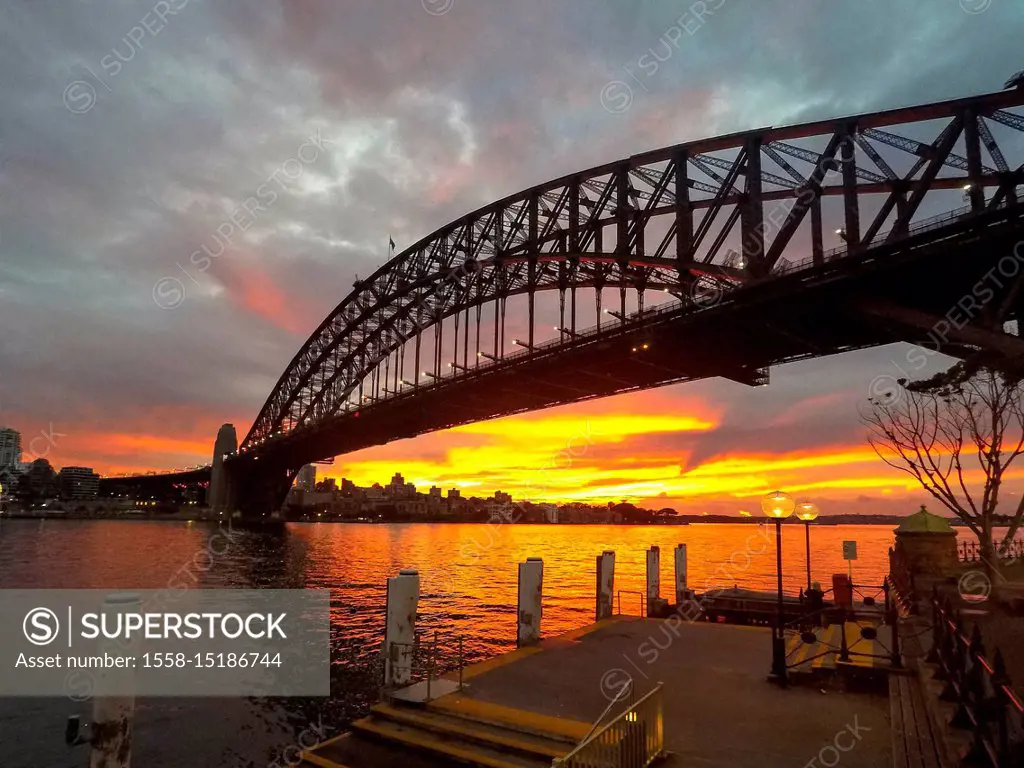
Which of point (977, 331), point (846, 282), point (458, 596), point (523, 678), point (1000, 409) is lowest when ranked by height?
point (458, 596)

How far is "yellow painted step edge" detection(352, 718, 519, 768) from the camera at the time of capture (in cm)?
865

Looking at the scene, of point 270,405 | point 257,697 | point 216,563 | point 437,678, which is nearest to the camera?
point 437,678

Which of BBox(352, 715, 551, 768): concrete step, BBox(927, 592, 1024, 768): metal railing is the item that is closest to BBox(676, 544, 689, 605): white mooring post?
BBox(927, 592, 1024, 768): metal railing

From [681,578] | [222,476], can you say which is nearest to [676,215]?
[681,578]

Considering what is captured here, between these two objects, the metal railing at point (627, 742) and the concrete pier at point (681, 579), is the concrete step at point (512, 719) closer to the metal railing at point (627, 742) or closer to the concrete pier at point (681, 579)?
the metal railing at point (627, 742)

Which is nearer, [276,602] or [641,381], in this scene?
A: [276,602]

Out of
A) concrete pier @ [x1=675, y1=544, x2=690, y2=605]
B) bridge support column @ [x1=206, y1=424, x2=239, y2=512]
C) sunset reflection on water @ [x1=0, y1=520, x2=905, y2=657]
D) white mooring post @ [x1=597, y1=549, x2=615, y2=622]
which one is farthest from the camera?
bridge support column @ [x1=206, y1=424, x2=239, y2=512]

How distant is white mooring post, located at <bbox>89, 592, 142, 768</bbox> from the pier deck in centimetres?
277

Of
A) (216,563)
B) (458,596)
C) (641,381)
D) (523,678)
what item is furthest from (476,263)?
(523,678)

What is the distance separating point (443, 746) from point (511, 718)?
110 cm

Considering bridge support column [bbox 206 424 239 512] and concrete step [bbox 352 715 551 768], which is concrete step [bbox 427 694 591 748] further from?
bridge support column [bbox 206 424 239 512]

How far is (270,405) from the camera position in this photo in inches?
4914

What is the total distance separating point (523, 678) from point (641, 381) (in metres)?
45.0

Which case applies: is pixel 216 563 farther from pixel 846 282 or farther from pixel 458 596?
pixel 846 282
